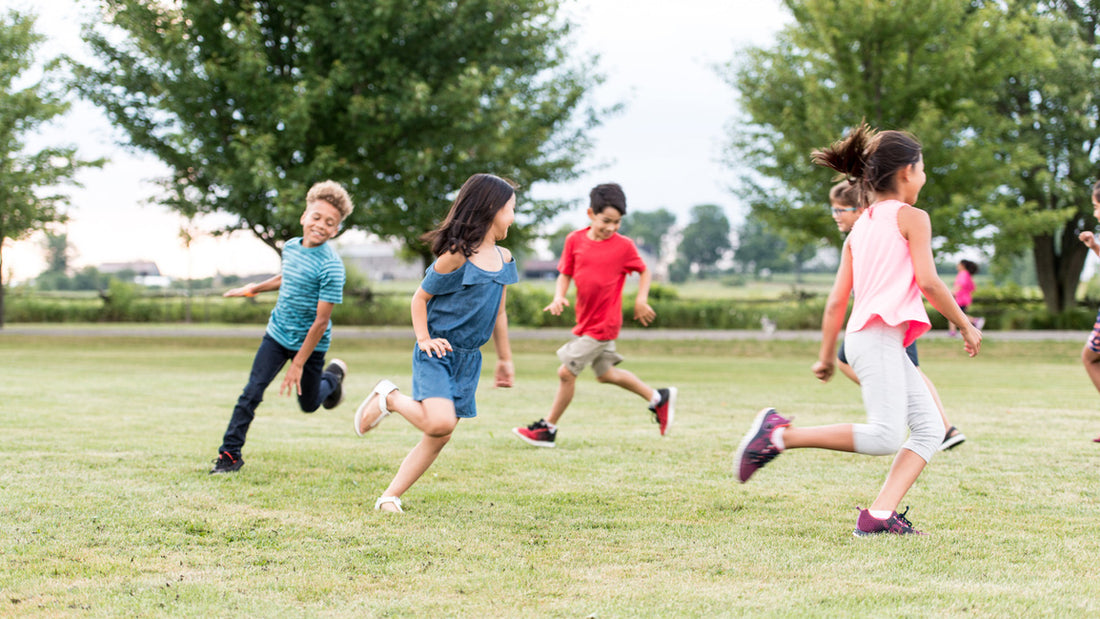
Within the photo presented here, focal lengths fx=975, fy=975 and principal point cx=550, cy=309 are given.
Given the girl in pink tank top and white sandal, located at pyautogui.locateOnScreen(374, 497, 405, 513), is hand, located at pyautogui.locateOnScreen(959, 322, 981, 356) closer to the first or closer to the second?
the girl in pink tank top

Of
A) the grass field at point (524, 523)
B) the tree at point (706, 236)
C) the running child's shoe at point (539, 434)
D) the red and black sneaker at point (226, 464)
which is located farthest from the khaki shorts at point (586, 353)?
the tree at point (706, 236)

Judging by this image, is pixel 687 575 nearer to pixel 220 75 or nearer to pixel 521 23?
pixel 220 75

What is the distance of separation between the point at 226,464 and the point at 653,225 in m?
134

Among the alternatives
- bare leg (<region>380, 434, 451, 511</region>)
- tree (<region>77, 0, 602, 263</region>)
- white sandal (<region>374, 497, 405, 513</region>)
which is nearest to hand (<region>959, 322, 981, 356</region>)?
bare leg (<region>380, 434, 451, 511</region>)

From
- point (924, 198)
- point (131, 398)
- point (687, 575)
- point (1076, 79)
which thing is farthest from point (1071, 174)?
point (687, 575)

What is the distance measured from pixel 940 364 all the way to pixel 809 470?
1388cm

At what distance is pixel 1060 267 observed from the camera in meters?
30.2

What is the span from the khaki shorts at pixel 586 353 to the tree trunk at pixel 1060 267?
87.2 feet

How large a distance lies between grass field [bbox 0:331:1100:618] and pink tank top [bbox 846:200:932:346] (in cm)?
95

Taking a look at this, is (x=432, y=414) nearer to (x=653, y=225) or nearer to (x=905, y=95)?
(x=905, y=95)

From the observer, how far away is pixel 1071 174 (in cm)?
2822

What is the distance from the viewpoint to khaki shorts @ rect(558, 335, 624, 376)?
749 centimetres

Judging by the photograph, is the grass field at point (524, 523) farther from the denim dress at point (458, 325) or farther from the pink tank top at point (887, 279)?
the pink tank top at point (887, 279)

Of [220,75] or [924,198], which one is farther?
[924,198]
